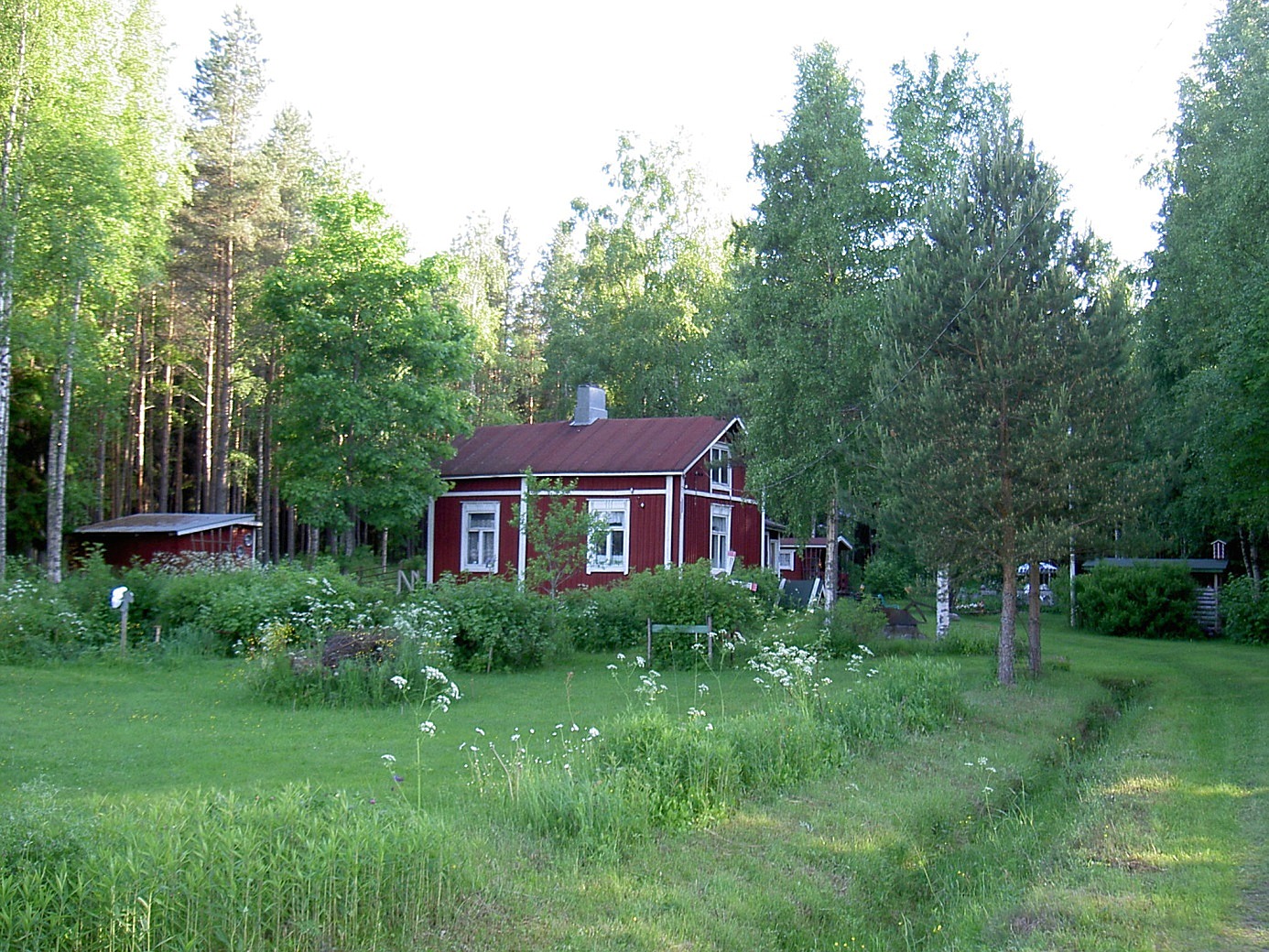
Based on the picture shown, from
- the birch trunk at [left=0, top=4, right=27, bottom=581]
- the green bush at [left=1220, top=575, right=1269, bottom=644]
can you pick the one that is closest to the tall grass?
the birch trunk at [left=0, top=4, right=27, bottom=581]

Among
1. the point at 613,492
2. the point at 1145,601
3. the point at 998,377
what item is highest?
the point at 998,377

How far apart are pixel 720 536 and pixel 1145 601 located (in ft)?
40.2

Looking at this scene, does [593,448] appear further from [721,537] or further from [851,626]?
[851,626]

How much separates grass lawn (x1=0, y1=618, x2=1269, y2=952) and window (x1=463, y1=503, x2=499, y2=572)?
18.0m

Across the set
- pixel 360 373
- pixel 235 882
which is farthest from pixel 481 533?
pixel 235 882

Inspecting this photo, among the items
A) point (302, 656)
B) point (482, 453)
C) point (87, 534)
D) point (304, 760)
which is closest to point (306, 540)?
point (482, 453)

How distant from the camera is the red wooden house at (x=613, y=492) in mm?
29562

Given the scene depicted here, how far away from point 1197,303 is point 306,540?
36.1 metres

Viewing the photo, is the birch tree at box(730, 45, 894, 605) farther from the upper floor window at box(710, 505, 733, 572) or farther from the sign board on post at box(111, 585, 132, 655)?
the sign board on post at box(111, 585, 132, 655)

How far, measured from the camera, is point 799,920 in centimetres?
586

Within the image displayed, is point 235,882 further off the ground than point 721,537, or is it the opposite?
point 721,537

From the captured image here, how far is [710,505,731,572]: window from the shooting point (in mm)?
31047

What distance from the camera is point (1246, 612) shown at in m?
28.7

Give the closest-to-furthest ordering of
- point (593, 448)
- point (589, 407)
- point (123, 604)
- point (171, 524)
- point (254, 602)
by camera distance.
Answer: point (123, 604)
point (254, 602)
point (171, 524)
point (593, 448)
point (589, 407)
